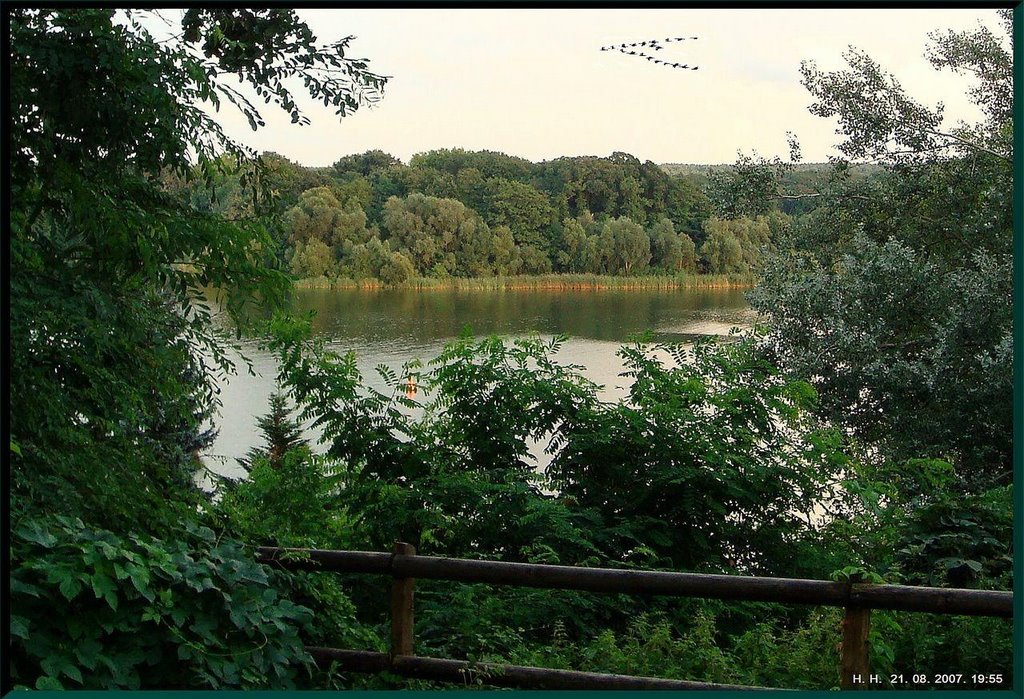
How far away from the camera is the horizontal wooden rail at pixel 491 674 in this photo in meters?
3.02

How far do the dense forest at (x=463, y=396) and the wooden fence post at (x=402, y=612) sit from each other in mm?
109

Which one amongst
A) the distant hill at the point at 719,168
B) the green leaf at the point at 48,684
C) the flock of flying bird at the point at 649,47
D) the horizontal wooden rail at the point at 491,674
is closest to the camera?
the green leaf at the point at 48,684

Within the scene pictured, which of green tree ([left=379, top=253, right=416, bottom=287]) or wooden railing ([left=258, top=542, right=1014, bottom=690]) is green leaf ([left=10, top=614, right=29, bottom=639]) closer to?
wooden railing ([left=258, top=542, right=1014, bottom=690])

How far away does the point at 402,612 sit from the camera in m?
3.32

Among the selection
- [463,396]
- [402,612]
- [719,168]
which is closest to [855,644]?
[402,612]

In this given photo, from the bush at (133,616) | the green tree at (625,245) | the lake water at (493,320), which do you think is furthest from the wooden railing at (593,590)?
the green tree at (625,245)

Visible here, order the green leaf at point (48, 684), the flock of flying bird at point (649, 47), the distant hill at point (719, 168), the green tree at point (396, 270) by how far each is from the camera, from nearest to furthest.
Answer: the green leaf at point (48, 684) < the flock of flying bird at point (649, 47) < the green tree at point (396, 270) < the distant hill at point (719, 168)

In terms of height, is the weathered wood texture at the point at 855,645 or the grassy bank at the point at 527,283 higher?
the grassy bank at the point at 527,283

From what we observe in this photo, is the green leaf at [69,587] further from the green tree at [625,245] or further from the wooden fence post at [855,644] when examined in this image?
the green tree at [625,245]

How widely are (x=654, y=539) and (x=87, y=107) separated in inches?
126

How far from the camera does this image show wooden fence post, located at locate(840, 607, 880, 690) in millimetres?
3037

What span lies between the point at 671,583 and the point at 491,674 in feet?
2.12

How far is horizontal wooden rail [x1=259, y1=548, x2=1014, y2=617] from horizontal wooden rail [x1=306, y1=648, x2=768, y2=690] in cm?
26

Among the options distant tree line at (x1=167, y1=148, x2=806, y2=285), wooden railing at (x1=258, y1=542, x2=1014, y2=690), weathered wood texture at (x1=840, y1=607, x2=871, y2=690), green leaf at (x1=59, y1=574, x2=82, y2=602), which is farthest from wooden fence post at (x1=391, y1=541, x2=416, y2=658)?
distant tree line at (x1=167, y1=148, x2=806, y2=285)
